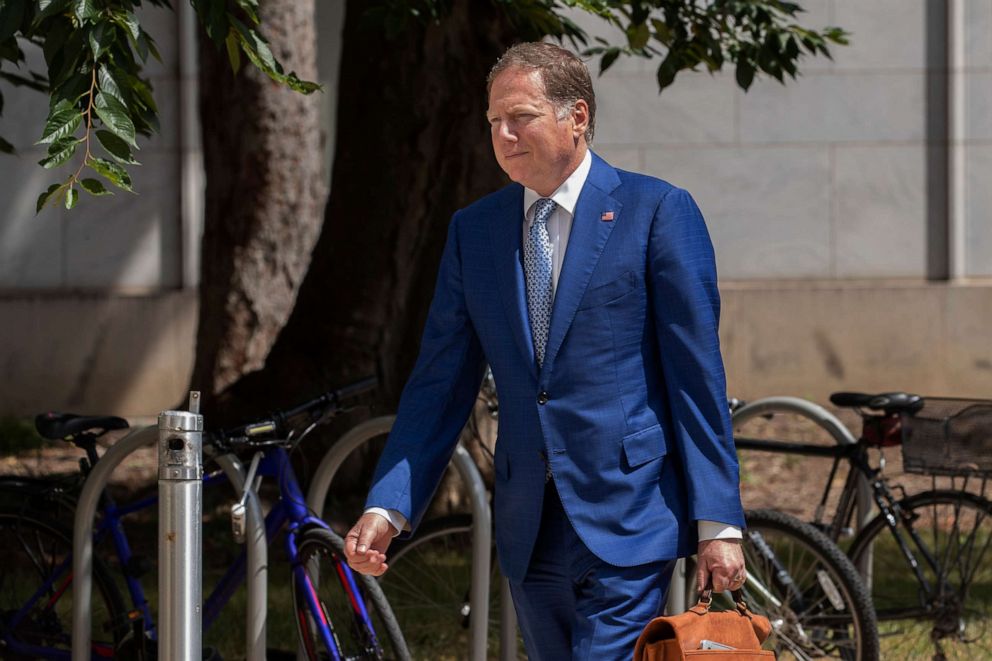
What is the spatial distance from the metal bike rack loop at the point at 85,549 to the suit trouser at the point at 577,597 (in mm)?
1850

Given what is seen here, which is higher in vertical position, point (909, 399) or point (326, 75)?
point (326, 75)

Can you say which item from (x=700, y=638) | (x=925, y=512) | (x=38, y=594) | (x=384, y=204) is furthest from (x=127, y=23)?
(x=384, y=204)

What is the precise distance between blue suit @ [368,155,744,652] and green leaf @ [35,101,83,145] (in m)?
1.10

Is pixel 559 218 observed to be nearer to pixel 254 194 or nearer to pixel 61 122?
pixel 61 122

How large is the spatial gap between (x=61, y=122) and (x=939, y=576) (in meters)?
3.37

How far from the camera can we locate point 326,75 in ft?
40.3

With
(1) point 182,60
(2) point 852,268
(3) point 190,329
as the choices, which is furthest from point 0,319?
(2) point 852,268

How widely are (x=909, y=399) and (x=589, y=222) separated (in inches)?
96.7

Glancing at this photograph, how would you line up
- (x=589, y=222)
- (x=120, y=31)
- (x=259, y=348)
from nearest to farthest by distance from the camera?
1. (x=589, y=222)
2. (x=120, y=31)
3. (x=259, y=348)

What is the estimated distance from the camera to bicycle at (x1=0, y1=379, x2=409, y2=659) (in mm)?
4543

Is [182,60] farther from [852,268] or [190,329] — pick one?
[852,268]

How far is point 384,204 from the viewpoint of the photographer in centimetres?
749

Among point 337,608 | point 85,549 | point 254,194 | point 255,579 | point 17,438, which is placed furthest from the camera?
point 17,438

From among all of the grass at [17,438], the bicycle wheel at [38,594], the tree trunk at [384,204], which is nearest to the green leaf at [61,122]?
the bicycle wheel at [38,594]
